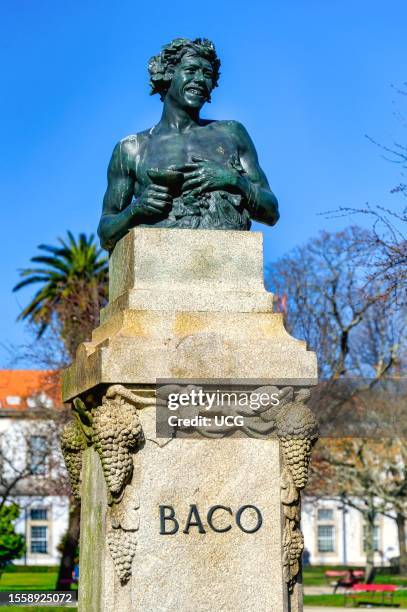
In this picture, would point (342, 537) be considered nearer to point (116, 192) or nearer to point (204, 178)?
point (116, 192)

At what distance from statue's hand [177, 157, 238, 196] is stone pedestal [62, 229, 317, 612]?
43 centimetres

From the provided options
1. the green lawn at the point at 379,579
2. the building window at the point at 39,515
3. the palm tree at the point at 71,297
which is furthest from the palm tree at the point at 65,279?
the building window at the point at 39,515

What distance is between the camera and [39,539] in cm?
7706

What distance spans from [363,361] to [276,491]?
35742mm

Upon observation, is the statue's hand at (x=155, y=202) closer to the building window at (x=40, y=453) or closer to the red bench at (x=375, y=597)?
the red bench at (x=375, y=597)

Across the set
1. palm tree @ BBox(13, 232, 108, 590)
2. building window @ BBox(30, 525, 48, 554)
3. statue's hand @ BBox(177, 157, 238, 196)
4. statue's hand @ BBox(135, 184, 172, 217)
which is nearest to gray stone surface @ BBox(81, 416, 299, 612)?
statue's hand @ BBox(135, 184, 172, 217)

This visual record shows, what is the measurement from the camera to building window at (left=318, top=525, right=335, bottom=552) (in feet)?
257

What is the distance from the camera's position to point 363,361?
4272cm

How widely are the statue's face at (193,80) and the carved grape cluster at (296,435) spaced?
8.05 feet

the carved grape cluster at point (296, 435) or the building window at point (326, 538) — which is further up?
the carved grape cluster at point (296, 435)

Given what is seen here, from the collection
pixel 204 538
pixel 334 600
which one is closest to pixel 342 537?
pixel 334 600

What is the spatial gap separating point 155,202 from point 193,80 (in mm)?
1083

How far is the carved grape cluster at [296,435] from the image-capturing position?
740 centimetres

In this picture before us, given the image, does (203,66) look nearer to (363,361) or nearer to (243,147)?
(243,147)
